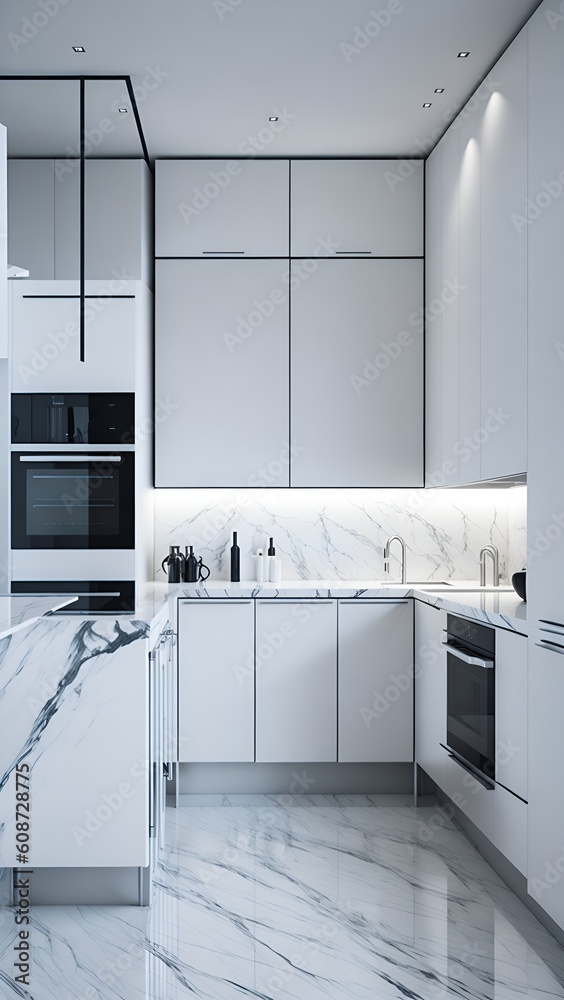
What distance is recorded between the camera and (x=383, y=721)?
3.80 meters

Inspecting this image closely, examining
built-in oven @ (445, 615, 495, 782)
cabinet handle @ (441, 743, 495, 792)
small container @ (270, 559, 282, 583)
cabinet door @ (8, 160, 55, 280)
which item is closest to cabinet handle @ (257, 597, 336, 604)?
small container @ (270, 559, 282, 583)

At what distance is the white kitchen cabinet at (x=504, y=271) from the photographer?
2682 mm

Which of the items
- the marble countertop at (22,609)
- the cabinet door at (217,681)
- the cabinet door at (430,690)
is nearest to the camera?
the marble countertop at (22,609)

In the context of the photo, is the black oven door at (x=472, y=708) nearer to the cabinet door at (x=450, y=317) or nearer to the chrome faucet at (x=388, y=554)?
the cabinet door at (x=450, y=317)

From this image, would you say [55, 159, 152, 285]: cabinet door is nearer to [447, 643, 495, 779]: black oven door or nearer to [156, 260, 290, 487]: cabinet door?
[156, 260, 290, 487]: cabinet door

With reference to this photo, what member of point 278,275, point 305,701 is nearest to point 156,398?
point 278,275

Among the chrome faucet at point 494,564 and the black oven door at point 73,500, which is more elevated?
the black oven door at point 73,500

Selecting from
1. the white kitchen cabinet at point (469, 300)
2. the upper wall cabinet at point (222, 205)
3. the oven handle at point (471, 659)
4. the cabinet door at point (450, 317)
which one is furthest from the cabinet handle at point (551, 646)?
the upper wall cabinet at point (222, 205)

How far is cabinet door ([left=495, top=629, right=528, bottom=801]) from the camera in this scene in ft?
8.31

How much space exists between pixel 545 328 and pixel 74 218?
8.07 ft

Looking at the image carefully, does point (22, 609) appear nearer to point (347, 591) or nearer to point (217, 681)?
point (217, 681)

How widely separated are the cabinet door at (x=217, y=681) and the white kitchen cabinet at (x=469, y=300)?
4.13 ft

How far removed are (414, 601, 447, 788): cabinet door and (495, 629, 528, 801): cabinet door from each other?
0.61 m

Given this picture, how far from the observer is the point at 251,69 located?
3168 mm
